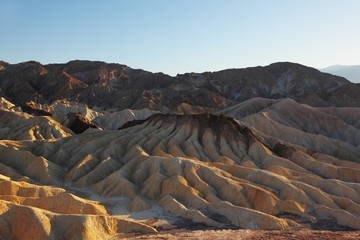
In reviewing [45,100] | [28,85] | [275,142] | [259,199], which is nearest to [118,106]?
[45,100]

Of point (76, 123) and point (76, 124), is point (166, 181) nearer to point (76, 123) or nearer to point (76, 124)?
point (76, 124)

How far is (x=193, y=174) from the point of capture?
37.1 metres

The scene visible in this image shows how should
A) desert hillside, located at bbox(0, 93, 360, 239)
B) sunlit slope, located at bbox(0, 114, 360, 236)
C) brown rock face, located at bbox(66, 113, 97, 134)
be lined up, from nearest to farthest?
desert hillside, located at bbox(0, 93, 360, 239) → sunlit slope, located at bbox(0, 114, 360, 236) → brown rock face, located at bbox(66, 113, 97, 134)

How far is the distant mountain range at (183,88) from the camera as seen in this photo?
137875 mm

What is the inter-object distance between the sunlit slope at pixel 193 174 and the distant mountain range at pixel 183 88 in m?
66.3

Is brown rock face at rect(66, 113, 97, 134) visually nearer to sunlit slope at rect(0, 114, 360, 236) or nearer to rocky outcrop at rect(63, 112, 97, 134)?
rocky outcrop at rect(63, 112, 97, 134)

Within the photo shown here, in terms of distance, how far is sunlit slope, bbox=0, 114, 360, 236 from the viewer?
30.0 m

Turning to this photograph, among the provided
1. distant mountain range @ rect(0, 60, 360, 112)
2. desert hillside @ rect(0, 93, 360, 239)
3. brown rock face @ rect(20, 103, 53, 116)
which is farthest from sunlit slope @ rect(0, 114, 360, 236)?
distant mountain range @ rect(0, 60, 360, 112)

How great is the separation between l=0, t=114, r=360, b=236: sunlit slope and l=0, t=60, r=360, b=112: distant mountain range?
66.3 meters

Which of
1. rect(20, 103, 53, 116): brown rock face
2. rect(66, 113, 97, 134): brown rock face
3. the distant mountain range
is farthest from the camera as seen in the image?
the distant mountain range

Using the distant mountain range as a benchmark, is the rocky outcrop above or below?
below

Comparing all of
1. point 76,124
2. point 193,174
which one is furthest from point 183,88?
point 193,174

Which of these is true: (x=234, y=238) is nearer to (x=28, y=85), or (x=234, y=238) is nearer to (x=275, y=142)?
(x=275, y=142)

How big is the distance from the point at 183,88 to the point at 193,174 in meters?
131
